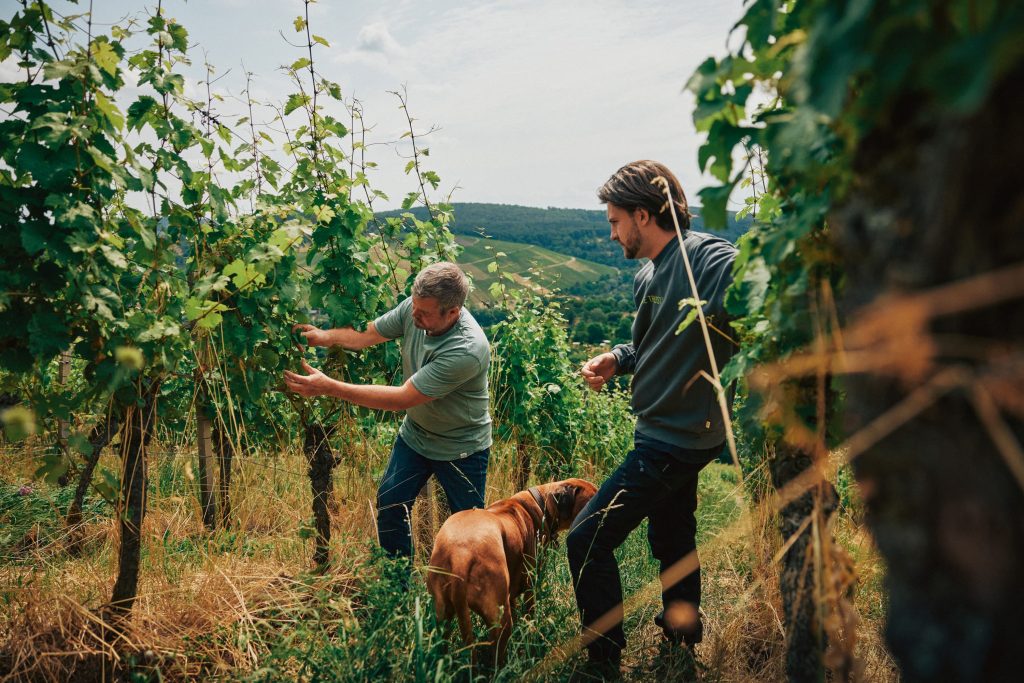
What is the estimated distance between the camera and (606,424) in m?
7.20

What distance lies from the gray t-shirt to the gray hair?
8.0 inches

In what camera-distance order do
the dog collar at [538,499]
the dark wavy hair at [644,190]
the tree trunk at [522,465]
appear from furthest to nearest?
the tree trunk at [522,465] → the dog collar at [538,499] → the dark wavy hair at [644,190]

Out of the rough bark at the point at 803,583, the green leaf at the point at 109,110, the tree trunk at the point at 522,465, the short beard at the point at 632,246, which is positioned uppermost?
the green leaf at the point at 109,110

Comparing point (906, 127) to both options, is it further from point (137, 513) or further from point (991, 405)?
point (137, 513)

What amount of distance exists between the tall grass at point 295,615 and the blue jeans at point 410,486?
209 mm

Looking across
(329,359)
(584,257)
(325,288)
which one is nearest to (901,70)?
(325,288)

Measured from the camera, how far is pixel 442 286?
10.3ft

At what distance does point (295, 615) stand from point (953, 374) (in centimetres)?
274

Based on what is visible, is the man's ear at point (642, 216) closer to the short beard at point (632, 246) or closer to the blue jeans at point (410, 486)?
the short beard at point (632, 246)

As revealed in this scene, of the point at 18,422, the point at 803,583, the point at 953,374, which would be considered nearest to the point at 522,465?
the point at 18,422

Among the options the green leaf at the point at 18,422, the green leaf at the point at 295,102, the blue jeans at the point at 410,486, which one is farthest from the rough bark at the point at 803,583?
the green leaf at the point at 295,102

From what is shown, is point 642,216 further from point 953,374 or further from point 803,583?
point 953,374

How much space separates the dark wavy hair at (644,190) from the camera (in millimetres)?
2840

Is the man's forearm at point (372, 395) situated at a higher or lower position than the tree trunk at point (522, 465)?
higher
